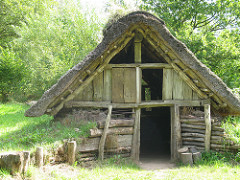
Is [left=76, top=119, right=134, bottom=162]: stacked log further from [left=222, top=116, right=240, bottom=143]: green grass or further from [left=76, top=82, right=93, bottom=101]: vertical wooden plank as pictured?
[left=222, top=116, right=240, bottom=143]: green grass

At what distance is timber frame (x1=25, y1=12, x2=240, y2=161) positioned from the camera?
5.91 m

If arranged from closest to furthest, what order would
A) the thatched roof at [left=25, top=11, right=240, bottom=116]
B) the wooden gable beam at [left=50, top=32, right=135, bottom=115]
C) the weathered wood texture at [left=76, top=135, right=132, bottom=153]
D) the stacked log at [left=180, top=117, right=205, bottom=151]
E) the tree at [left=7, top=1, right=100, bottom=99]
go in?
the weathered wood texture at [left=76, top=135, right=132, bottom=153], the thatched roof at [left=25, top=11, right=240, bottom=116], the wooden gable beam at [left=50, top=32, right=135, bottom=115], the stacked log at [left=180, top=117, right=205, bottom=151], the tree at [left=7, top=1, right=100, bottom=99]

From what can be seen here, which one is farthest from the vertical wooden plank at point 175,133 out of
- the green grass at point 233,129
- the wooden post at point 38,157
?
the wooden post at point 38,157

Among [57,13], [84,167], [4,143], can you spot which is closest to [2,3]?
[57,13]

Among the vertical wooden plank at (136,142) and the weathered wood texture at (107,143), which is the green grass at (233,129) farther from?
the weathered wood texture at (107,143)

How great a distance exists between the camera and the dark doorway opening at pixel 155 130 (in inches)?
379

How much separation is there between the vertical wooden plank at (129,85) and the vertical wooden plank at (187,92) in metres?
1.59

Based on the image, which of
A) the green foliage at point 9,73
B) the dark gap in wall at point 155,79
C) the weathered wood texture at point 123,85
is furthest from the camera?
the green foliage at point 9,73

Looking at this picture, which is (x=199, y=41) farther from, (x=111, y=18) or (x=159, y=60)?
(x=111, y=18)

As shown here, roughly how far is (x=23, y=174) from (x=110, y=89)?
11.4ft

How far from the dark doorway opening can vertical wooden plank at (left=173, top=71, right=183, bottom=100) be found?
10.5 feet

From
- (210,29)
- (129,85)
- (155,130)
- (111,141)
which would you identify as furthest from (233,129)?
(210,29)

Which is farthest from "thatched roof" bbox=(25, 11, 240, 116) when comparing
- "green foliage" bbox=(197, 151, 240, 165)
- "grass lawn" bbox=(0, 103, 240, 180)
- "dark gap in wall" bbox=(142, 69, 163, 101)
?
"dark gap in wall" bbox=(142, 69, 163, 101)

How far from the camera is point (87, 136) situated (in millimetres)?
5469
